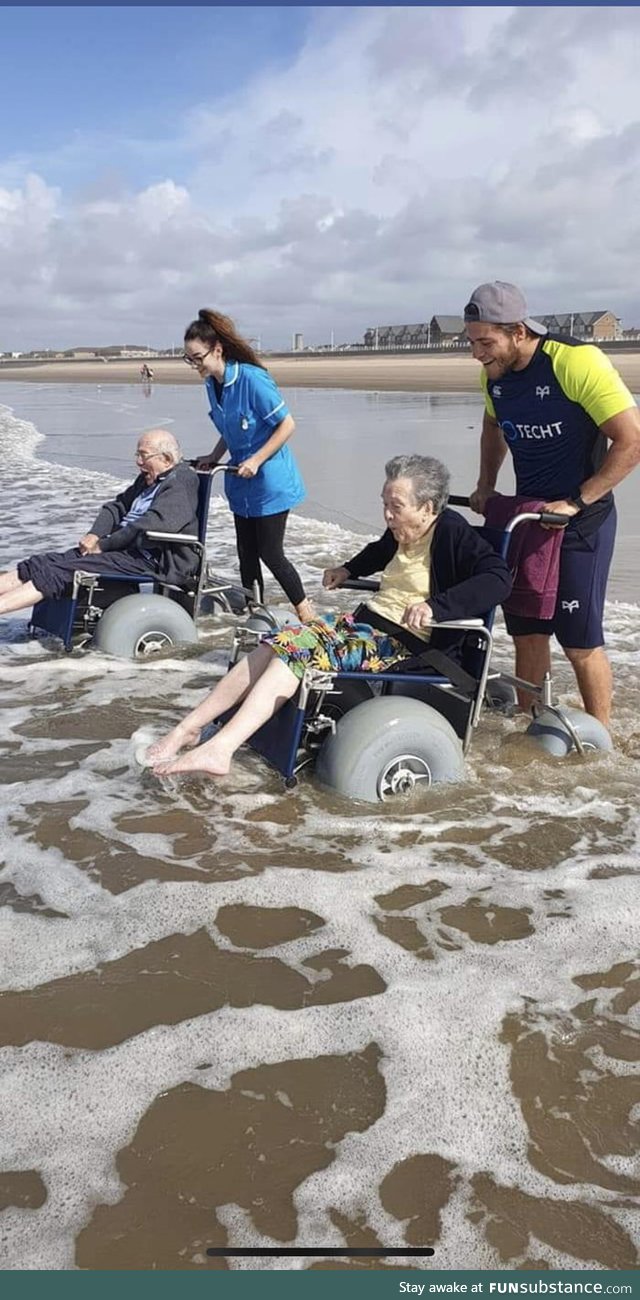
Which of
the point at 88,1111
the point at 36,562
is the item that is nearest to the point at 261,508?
the point at 36,562

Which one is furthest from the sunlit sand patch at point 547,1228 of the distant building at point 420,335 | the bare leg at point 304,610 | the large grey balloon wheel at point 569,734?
the distant building at point 420,335

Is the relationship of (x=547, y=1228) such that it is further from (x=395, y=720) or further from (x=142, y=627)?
(x=142, y=627)

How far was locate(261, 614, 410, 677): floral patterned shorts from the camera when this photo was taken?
3.82 meters

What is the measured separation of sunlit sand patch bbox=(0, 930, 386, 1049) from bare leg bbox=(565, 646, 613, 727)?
6.29 ft

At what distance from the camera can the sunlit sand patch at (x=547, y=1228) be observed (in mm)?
1940

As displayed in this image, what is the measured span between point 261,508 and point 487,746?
6.85 ft

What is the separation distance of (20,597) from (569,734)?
3336 millimetres

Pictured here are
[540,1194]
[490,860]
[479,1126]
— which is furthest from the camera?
[490,860]

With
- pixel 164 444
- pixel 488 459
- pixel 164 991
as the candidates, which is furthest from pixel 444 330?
pixel 164 991

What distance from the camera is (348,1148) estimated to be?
7.22 ft

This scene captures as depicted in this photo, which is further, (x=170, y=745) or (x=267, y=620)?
(x=267, y=620)

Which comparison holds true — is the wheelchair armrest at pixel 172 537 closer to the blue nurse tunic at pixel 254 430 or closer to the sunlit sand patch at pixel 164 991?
the blue nurse tunic at pixel 254 430

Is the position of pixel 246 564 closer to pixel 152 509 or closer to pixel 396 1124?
pixel 152 509

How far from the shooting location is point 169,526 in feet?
19.4
